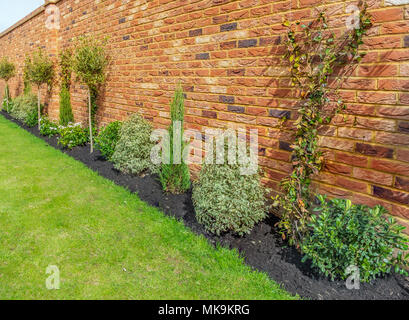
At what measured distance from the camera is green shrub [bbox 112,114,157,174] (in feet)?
16.5

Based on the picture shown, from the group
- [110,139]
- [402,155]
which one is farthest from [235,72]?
[110,139]

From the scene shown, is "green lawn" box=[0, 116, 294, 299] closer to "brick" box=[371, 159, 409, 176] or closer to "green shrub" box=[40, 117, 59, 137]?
"brick" box=[371, 159, 409, 176]

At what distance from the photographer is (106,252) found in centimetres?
296

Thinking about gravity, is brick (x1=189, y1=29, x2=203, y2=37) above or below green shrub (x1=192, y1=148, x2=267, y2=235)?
above

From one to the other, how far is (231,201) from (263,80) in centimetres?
150

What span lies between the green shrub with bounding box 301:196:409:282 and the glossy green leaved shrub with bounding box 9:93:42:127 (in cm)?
1088

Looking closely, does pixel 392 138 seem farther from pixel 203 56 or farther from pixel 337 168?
pixel 203 56

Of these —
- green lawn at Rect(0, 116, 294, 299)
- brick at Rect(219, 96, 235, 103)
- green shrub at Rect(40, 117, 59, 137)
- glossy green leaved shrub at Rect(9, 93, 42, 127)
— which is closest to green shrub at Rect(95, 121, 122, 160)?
green lawn at Rect(0, 116, 294, 299)

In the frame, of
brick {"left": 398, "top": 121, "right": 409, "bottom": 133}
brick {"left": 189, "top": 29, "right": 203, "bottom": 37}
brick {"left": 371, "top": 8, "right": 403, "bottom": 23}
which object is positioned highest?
brick {"left": 189, "top": 29, "right": 203, "bottom": 37}

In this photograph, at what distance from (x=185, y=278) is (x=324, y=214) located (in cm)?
139

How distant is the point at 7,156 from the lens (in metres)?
6.59
